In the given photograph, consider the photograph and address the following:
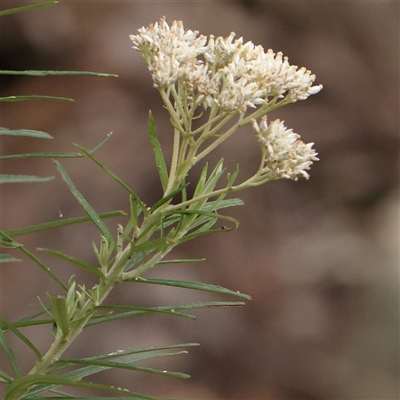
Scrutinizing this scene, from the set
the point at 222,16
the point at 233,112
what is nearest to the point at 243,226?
the point at 222,16

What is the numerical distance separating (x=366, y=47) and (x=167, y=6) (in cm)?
192

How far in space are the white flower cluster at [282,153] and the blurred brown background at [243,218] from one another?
293 cm

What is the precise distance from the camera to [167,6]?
15.0 ft

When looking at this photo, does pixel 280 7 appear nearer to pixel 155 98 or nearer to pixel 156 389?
pixel 155 98

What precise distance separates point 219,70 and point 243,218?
136 inches

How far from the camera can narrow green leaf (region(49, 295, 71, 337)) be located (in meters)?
0.78

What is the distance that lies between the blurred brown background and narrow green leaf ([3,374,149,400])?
280cm

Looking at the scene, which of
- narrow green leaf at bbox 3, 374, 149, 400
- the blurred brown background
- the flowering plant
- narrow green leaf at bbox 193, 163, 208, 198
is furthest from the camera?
the blurred brown background

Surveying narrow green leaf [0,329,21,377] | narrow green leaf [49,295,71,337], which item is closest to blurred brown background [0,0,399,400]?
narrow green leaf [0,329,21,377]

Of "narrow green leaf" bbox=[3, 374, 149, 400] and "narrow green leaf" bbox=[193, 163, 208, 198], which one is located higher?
"narrow green leaf" bbox=[193, 163, 208, 198]

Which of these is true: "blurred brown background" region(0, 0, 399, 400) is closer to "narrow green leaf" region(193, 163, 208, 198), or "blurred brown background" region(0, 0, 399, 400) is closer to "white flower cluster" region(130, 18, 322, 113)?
"narrow green leaf" region(193, 163, 208, 198)

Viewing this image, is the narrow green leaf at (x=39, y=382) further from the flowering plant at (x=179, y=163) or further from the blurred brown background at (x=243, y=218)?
the blurred brown background at (x=243, y=218)

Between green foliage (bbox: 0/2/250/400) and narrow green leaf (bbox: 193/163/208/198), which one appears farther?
narrow green leaf (bbox: 193/163/208/198)

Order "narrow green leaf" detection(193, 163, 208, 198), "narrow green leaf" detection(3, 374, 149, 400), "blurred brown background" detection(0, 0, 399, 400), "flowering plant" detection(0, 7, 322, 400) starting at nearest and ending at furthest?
"narrow green leaf" detection(3, 374, 149, 400)
"flowering plant" detection(0, 7, 322, 400)
"narrow green leaf" detection(193, 163, 208, 198)
"blurred brown background" detection(0, 0, 399, 400)
